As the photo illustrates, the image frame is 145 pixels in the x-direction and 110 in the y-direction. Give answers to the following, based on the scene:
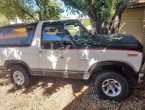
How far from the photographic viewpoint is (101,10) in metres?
8.34

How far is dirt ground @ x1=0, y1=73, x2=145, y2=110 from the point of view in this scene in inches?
219

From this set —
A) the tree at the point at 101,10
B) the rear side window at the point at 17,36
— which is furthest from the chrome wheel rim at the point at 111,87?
the tree at the point at 101,10

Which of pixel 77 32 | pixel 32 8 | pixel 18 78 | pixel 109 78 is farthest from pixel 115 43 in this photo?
pixel 32 8

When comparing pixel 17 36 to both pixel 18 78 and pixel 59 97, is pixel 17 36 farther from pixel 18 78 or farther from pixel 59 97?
pixel 59 97

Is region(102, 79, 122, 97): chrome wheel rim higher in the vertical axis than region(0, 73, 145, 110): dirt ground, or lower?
higher

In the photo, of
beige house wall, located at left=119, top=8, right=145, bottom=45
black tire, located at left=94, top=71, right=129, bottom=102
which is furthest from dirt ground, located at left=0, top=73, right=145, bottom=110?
beige house wall, located at left=119, top=8, right=145, bottom=45

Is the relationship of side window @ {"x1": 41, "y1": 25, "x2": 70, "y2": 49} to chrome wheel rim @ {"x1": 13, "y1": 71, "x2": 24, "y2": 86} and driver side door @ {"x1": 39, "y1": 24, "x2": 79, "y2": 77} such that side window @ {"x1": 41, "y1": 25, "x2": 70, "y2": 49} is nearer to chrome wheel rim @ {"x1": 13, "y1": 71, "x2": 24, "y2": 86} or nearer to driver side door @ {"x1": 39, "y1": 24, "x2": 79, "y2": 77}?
driver side door @ {"x1": 39, "y1": 24, "x2": 79, "y2": 77}

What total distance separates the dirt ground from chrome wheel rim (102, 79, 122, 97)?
0.24 metres

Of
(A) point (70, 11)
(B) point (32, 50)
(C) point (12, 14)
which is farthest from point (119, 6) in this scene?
(C) point (12, 14)

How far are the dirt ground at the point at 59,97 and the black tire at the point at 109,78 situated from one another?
13 centimetres

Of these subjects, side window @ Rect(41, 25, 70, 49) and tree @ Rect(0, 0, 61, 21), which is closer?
side window @ Rect(41, 25, 70, 49)

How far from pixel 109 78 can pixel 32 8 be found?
852cm

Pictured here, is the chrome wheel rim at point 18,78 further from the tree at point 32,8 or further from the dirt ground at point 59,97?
the tree at point 32,8

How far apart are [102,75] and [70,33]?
4.87 ft
